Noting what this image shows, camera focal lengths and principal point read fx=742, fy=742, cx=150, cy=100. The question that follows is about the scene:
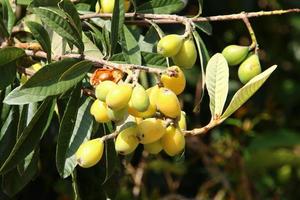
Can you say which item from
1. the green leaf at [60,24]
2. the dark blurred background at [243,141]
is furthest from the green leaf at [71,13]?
the dark blurred background at [243,141]

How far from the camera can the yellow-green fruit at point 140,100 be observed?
0.82 meters

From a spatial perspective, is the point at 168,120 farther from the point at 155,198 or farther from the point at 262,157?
the point at 262,157

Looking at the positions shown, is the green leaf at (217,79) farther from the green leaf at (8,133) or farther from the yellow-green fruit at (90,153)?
the green leaf at (8,133)

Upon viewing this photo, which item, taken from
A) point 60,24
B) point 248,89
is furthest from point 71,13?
point 248,89

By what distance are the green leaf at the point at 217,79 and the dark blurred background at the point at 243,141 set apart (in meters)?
0.78

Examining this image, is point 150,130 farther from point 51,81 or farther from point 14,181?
point 14,181

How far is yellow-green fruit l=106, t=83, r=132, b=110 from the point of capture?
0.82 metres

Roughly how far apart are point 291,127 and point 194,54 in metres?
1.58

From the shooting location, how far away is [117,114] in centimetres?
86

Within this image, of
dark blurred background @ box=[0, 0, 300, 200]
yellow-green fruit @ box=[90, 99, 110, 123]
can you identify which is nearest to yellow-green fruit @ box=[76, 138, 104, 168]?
yellow-green fruit @ box=[90, 99, 110, 123]

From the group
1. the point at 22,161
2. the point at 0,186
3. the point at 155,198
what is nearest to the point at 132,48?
the point at 22,161

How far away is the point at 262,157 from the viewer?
7.36 ft

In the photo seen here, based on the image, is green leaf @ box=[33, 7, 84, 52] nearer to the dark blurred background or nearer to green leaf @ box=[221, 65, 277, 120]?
green leaf @ box=[221, 65, 277, 120]

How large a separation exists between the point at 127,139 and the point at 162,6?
317 mm
